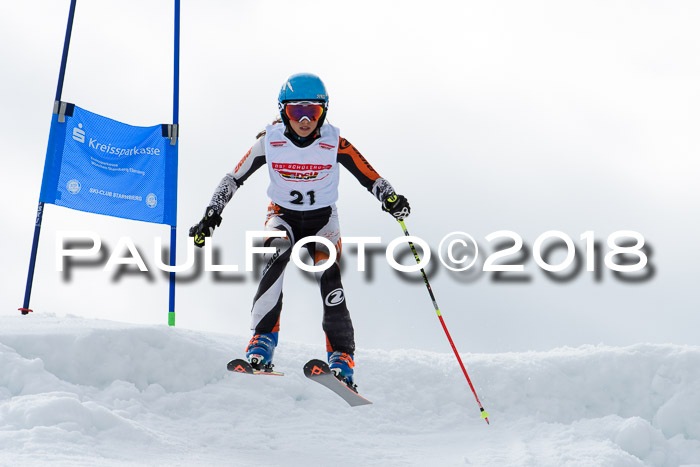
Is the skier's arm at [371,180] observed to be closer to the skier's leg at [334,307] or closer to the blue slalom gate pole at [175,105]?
the skier's leg at [334,307]

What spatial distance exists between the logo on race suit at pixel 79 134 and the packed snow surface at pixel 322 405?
2.70m

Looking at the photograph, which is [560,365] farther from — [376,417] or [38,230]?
[38,230]

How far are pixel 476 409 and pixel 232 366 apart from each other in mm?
2793

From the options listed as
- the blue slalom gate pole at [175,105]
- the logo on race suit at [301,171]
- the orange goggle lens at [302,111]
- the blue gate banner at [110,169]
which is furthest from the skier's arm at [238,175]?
the blue gate banner at [110,169]

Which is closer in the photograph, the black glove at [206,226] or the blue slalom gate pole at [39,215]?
the black glove at [206,226]

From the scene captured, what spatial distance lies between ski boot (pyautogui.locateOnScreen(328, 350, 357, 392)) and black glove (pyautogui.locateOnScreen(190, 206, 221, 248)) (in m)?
1.38

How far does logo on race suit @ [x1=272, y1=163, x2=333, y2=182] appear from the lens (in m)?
5.32

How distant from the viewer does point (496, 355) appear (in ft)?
24.3

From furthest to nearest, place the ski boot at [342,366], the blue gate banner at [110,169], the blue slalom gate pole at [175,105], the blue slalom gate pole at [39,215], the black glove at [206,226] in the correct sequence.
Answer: the blue gate banner at [110,169]
the blue slalom gate pole at [175,105]
the blue slalom gate pole at [39,215]
the black glove at [206,226]
the ski boot at [342,366]

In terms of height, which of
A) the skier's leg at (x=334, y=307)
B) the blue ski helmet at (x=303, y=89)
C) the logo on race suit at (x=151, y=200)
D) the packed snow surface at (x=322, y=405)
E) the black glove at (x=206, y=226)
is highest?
the logo on race suit at (x=151, y=200)

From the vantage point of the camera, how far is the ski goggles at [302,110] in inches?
204

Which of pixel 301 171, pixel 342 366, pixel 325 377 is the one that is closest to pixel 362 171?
pixel 301 171

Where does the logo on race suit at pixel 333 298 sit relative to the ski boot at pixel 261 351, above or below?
above

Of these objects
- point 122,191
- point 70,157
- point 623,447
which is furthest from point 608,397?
point 70,157
